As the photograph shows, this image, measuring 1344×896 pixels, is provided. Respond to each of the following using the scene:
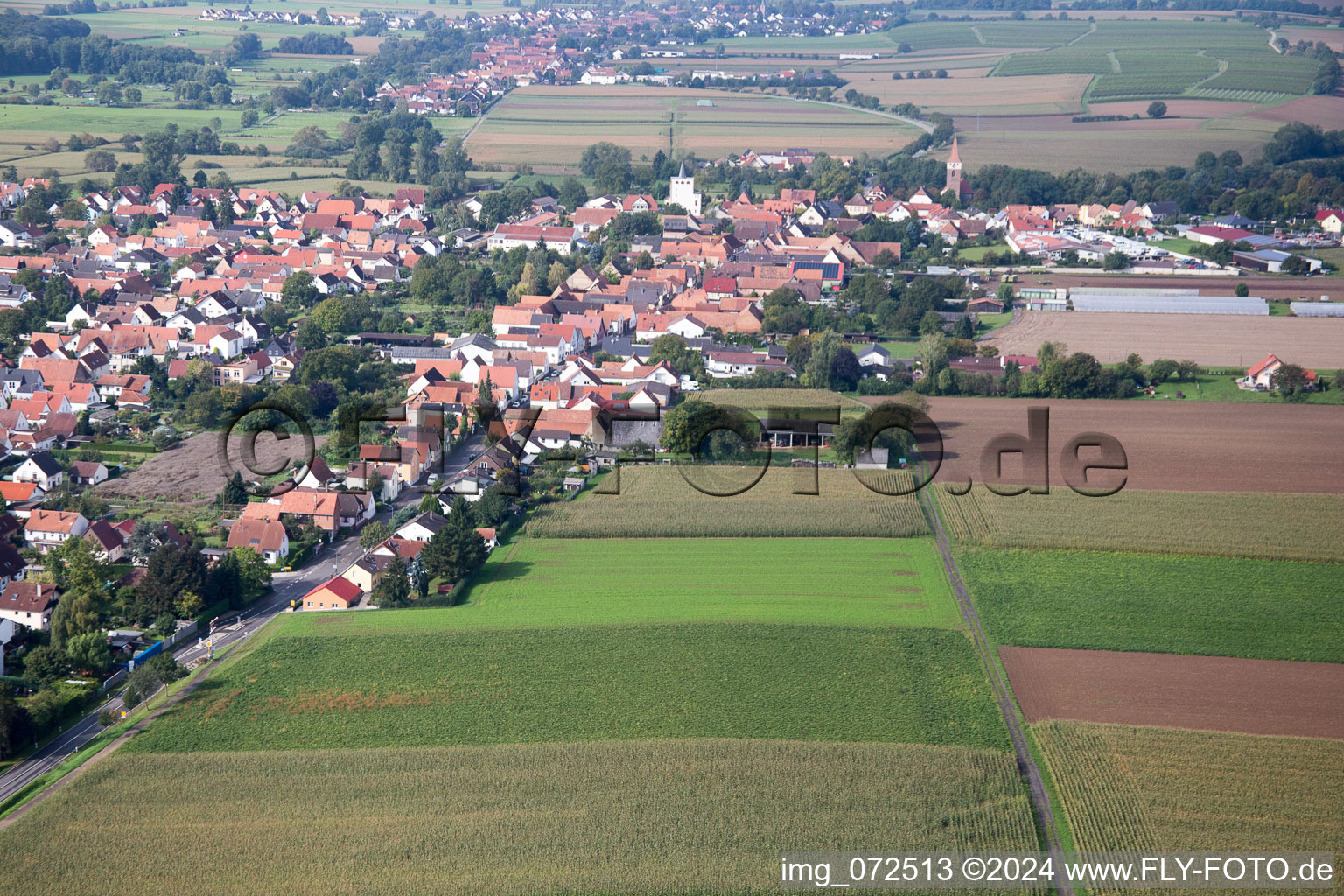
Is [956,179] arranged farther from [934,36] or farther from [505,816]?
[934,36]

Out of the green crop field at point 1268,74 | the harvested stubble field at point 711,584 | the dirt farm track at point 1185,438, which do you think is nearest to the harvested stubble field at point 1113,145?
the green crop field at point 1268,74

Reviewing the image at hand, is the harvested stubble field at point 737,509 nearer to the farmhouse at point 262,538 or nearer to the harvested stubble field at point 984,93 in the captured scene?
the farmhouse at point 262,538

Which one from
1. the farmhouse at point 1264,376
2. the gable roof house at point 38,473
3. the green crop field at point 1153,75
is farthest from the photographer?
the green crop field at point 1153,75

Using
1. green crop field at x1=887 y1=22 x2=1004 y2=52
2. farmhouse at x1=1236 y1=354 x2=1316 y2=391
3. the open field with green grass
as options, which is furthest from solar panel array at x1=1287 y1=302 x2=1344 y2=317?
green crop field at x1=887 y1=22 x2=1004 y2=52

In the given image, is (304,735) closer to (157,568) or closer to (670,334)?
(157,568)

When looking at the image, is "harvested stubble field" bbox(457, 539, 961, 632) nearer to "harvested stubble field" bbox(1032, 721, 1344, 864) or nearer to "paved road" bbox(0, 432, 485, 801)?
"paved road" bbox(0, 432, 485, 801)
